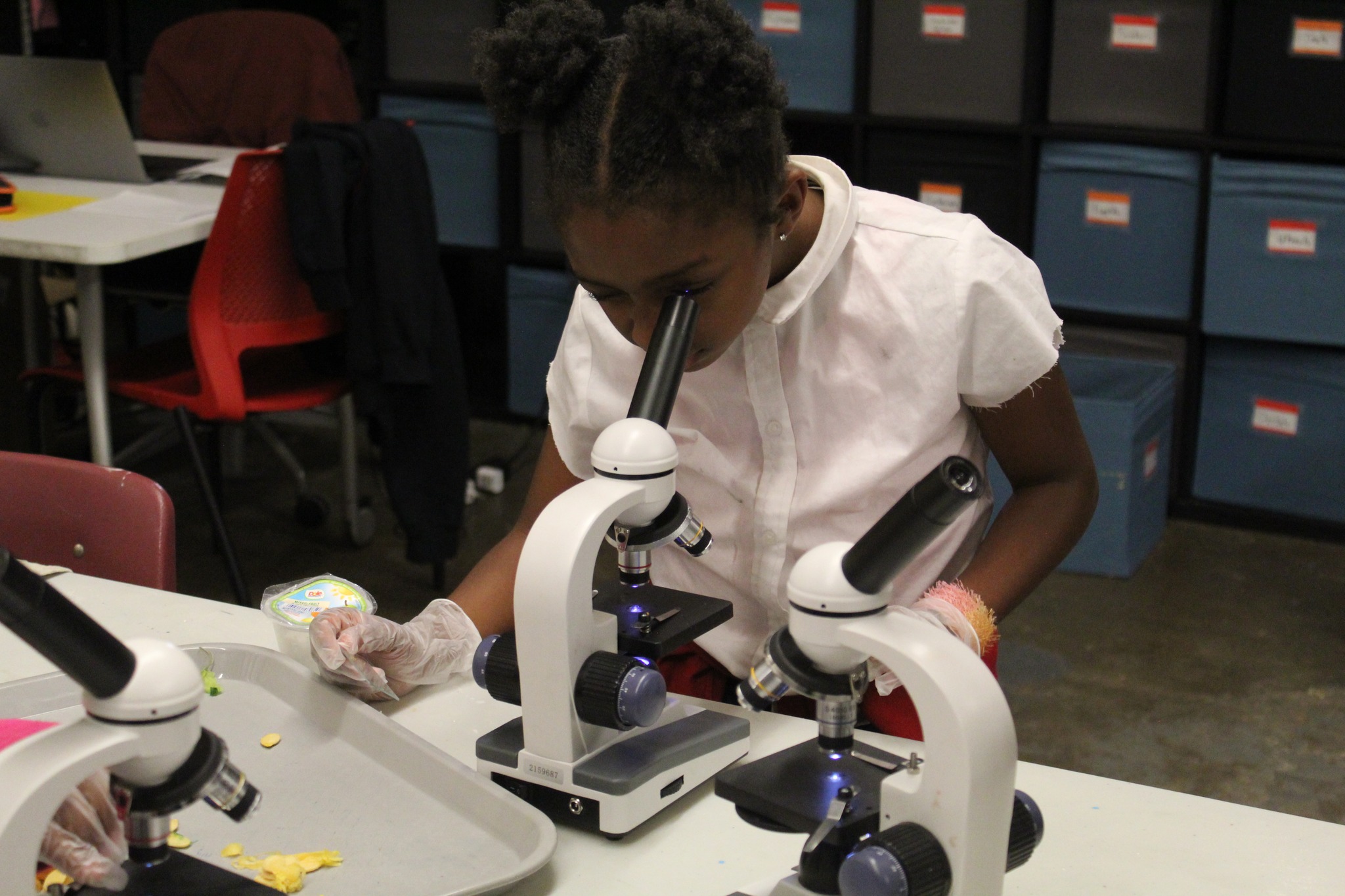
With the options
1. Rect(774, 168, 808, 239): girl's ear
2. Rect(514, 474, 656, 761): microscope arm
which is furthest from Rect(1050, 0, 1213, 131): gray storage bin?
Rect(514, 474, 656, 761): microscope arm

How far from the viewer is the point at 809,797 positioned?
31.7 inches

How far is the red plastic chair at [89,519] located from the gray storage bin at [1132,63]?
7.67 feet

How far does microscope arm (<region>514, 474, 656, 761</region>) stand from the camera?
932 mm

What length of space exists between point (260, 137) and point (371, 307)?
3.85ft

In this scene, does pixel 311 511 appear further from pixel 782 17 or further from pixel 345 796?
pixel 345 796

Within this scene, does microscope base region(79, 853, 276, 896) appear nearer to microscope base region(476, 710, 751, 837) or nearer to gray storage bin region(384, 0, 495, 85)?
microscope base region(476, 710, 751, 837)

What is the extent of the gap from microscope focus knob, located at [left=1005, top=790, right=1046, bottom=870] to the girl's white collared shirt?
49 centimetres

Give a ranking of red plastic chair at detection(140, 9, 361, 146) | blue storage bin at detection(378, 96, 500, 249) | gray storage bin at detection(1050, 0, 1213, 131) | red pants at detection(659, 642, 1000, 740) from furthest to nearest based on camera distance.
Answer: blue storage bin at detection(378, 96, 500, 249) < red plastic chair at detection(140, 9, 361, 146) < gray storage bin at detection(1050, 0, 1213, 131) < red pants at detection(659, 642, 1000, 740)

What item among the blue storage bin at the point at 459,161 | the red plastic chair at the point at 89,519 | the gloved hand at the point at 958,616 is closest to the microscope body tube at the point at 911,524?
the gloved hand at the point at 958,616

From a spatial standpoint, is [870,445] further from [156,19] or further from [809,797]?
[156,19]

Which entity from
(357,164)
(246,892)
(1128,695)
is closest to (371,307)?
(357,164)

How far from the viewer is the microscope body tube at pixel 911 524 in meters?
0.70

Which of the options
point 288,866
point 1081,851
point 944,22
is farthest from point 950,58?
point 288,866

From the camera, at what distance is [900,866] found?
29.1 inches
